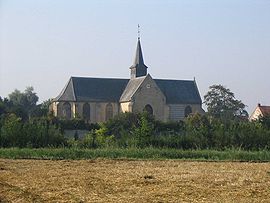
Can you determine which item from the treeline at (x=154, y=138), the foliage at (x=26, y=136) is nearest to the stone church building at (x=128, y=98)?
the treeline at (x=154, y=138)

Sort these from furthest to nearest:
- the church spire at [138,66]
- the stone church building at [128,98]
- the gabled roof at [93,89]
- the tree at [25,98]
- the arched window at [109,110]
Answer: the tree at [25,98], the church spire at [138,66], the arched window at [109,110], the gabled roof at [93,89], the stone church building at [128,98]

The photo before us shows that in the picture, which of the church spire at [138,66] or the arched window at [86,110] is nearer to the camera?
the arched window at [86,110]

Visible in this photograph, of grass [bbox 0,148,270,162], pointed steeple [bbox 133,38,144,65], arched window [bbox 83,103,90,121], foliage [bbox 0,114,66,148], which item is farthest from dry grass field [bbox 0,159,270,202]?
pointed steeple [bbox 133,38,144,65]

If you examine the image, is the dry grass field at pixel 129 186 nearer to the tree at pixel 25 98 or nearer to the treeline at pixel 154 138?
the treeline at pixel 154 138

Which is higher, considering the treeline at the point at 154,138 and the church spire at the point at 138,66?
the church spire at the point at 138,66

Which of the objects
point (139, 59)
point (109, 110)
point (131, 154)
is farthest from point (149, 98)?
point (131, 154)

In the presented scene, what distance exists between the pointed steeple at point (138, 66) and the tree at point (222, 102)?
9.68 m

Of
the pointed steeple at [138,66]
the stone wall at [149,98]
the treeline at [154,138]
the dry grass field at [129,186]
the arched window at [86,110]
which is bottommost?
the dry grass field at [129,186]

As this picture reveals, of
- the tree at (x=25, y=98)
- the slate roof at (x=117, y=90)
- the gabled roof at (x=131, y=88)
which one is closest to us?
the gabled roof at (x=131, y=88)

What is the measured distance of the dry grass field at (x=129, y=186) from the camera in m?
7.60

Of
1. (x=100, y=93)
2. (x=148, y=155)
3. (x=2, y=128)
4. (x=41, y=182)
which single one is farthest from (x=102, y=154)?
(x=100, y=93)

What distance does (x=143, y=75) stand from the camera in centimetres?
7019

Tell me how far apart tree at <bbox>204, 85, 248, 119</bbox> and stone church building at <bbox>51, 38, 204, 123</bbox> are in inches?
126

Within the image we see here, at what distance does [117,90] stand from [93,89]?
3.52 meters
